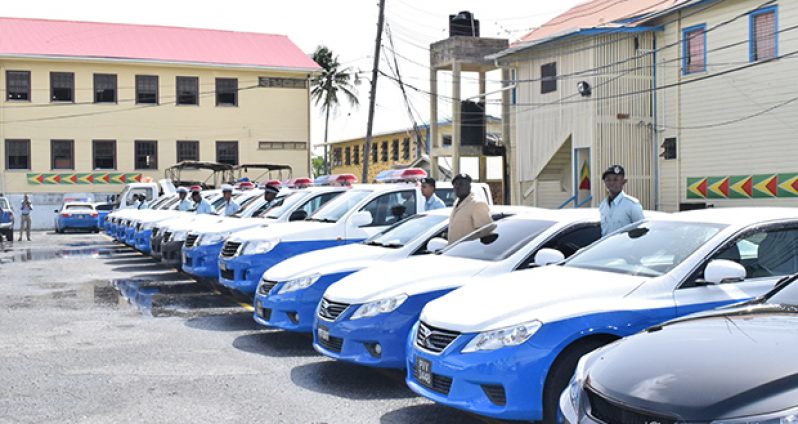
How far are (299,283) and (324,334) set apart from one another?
1.46 meters

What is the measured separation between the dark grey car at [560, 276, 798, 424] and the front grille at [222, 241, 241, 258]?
26.5ft

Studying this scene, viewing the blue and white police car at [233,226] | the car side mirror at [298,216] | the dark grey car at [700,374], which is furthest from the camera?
the blue and white police car at [233,226]

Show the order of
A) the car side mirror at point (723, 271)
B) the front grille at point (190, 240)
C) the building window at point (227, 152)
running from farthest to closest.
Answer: the building window at point (227, 152) → the front grille at point (190, 240) → the car side mirror at point (723, 271)

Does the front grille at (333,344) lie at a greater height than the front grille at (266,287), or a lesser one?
lesser

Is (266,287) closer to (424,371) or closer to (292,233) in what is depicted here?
(292,233)

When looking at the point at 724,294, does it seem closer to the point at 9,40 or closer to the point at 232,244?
the point at 232,244

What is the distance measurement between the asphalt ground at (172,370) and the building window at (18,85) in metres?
31.0

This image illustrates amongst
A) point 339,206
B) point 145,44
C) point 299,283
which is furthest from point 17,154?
point 299,283

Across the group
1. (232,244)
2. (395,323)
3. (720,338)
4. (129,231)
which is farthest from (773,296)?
(129,231)

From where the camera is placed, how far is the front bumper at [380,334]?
7145 millimetres

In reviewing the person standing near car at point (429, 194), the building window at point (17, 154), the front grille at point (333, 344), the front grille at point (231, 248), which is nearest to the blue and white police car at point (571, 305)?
the front grille at point (333, 344)

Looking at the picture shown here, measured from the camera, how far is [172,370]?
8047 mm

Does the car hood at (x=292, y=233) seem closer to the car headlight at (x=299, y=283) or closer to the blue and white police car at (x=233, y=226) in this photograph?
the blue and white police car at (x=233, y=226)

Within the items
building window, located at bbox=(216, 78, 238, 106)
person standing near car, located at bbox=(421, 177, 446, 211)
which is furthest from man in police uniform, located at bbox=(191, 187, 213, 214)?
building window, located at bbox=(216, 78, 238, 106)
